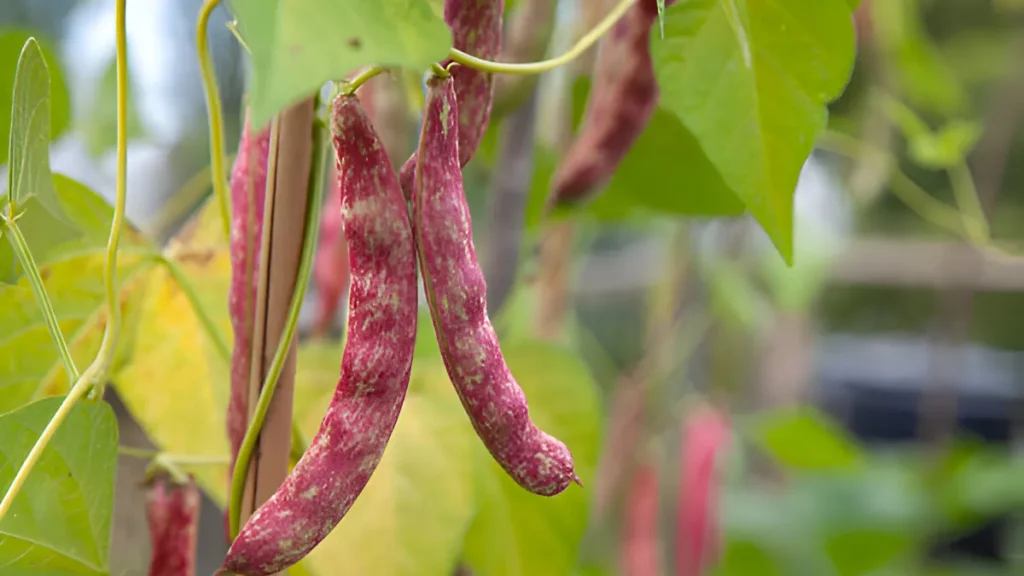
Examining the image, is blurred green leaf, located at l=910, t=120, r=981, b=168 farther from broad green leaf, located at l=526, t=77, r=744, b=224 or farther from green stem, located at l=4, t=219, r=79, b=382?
green stem, located at l=4, t=219, r=79, b=382

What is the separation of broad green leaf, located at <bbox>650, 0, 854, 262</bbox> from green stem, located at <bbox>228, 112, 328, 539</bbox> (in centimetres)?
9

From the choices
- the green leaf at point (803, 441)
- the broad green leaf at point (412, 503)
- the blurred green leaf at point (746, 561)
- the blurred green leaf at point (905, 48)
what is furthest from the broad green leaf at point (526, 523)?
the blurred green leaf at point (746, 561)

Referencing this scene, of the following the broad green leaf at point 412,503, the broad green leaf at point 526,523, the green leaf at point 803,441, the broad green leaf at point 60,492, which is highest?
the broad green leaf at point 60,492

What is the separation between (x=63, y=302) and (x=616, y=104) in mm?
192

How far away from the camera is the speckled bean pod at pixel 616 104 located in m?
0.29

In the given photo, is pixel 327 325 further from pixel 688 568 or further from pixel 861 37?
pixel 861 37

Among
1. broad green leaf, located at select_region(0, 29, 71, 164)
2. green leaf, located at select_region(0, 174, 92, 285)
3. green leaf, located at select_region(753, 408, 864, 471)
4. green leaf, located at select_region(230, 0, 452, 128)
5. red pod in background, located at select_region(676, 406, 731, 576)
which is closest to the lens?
green leaf, located at select_region(230, 0, 452, 128)

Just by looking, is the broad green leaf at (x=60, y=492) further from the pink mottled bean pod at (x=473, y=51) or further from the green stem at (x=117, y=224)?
the pink mottled bean pod at (x=473, y=51)

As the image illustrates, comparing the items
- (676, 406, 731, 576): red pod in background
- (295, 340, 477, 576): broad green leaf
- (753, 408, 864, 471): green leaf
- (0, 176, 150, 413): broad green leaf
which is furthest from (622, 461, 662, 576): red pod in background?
(0, 176, 150, 413): broad green leaf

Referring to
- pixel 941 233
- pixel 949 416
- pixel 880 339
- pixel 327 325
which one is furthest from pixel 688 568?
pixel 880 339

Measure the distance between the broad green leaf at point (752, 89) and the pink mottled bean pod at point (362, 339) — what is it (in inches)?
3.5

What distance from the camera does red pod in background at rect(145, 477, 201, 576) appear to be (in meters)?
0.24

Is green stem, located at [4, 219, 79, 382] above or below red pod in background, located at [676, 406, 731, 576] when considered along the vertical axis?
above

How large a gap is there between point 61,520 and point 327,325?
0.28 metres
